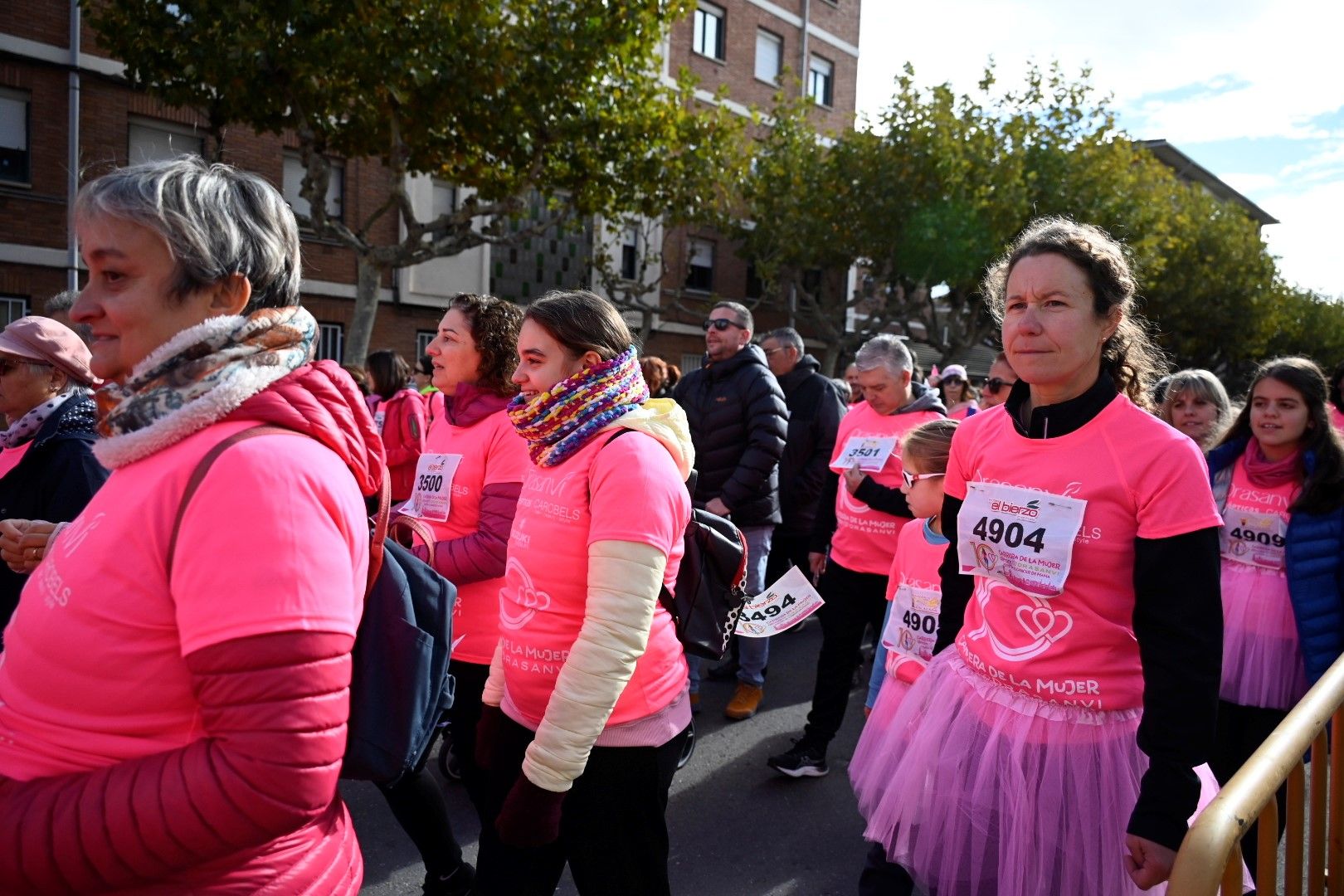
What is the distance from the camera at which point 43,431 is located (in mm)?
2852

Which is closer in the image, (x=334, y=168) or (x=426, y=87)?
(x=426, y=87)

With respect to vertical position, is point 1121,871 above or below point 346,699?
below

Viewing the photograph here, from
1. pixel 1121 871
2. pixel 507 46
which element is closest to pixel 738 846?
pixel 1121 871

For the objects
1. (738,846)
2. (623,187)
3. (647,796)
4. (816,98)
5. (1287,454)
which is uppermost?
(816,98)

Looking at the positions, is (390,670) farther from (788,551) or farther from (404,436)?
(788,551)

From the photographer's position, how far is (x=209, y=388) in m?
1.29

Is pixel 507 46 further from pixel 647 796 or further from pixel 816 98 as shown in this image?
pixel 816 98

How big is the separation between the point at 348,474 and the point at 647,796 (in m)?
1.32

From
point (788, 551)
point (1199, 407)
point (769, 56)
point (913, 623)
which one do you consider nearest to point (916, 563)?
point (913, 623)

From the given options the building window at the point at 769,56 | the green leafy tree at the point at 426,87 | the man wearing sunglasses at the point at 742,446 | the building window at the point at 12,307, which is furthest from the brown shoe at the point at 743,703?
the building window at the point at 769,56

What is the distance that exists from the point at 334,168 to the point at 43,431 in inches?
654

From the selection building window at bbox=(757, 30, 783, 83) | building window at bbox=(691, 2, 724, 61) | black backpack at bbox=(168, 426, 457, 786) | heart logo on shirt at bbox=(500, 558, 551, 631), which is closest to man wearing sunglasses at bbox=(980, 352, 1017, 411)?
heart logo on shirt at bbox=(500, 558, 551, 631)

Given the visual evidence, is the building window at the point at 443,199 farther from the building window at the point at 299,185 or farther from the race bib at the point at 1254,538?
the race bib at the point at 1254,538

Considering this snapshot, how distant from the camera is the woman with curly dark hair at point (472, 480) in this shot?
10.2 ft
